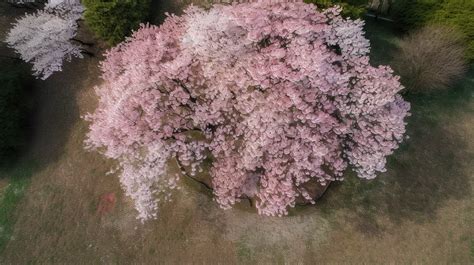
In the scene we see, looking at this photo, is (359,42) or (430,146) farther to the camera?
(430,146)

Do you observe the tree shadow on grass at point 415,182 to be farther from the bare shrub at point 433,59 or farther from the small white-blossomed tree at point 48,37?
the small white-blossomed tree at point 48,37

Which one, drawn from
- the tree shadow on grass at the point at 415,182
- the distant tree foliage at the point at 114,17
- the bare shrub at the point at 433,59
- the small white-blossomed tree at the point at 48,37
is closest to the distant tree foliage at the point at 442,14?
the bare shrub at the point at 433,59

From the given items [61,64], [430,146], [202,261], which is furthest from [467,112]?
[61,64]

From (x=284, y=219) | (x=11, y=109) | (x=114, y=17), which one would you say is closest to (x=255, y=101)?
(x=284, y=219)

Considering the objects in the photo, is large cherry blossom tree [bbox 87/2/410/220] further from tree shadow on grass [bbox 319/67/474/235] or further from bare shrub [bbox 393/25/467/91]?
bare shrub [bbox 393/25/467/91]

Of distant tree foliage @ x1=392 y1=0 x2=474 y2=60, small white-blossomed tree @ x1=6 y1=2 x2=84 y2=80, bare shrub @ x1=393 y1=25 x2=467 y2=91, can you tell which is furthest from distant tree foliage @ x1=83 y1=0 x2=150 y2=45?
distant tree foliage @ x1=392 y1=0 x2=474 y2=60

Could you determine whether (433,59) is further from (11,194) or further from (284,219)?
(11,194)

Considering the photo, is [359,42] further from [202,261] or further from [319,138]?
[202,261]
